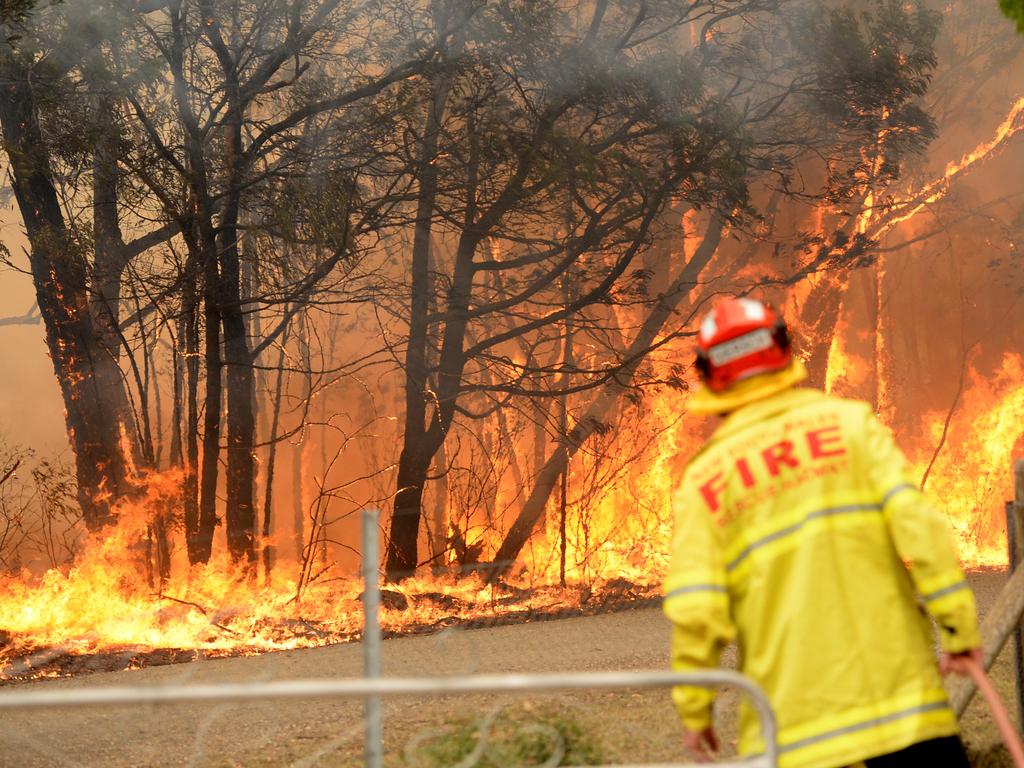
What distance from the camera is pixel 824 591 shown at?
2.19m

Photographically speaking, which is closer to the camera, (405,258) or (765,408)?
(765,408)

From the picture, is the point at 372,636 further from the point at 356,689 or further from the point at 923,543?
the point at 923,543

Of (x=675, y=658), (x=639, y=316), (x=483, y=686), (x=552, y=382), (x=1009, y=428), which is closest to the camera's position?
(x=483, y=686)

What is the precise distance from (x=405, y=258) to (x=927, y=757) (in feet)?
31.9

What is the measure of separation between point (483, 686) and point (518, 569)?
33.6 ft

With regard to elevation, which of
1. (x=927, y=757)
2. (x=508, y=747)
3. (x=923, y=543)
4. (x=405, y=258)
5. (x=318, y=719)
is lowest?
(x=927, y=757)

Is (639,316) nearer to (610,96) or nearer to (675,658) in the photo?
(610,96)

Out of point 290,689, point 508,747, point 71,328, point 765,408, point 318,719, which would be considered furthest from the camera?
point 71,328

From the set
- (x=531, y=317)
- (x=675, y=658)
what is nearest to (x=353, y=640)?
(x=531, y=317)

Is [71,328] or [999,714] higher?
[71,328]

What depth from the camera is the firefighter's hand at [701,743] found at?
221cm

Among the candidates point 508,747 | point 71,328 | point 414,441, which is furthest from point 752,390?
point 414,441

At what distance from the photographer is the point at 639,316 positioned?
504 inches

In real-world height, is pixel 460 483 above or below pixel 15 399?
below
